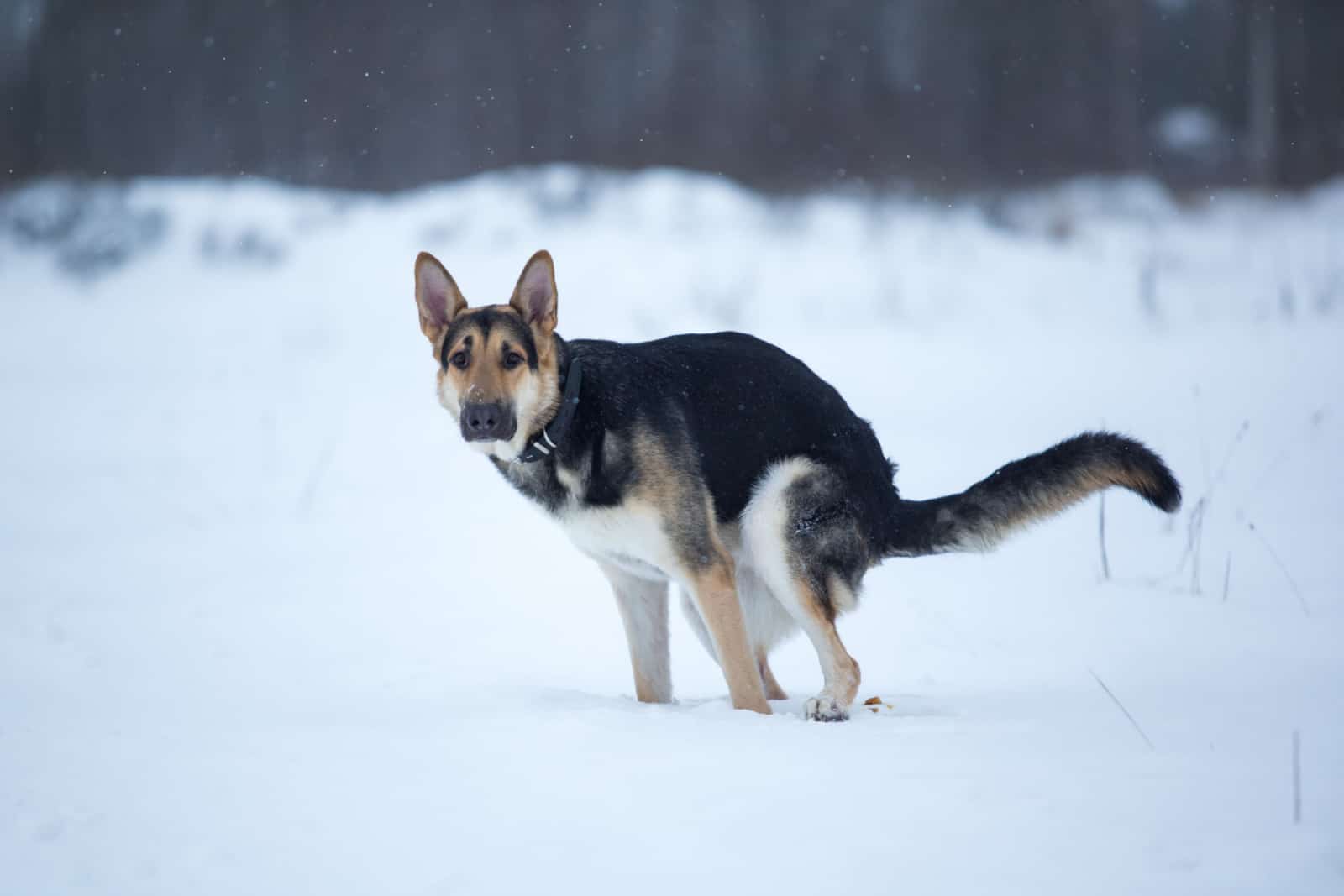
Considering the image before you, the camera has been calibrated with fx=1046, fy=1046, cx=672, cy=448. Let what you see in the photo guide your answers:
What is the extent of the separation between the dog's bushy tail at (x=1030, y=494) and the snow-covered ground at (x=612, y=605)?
0.58 metres

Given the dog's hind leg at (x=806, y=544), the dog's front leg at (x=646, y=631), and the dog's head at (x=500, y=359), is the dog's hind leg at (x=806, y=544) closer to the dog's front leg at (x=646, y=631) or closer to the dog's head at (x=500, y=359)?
the dog's front leg at (x=646, y=631)

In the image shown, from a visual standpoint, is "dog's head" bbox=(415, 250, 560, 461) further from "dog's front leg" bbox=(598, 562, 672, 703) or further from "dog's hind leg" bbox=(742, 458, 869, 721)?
"dog's hind leg" bbox=(742, 458, 869, 721)

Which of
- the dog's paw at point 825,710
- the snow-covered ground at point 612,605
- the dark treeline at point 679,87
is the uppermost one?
the dark treeline at point 679,87

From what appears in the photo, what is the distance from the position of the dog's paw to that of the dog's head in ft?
4.36

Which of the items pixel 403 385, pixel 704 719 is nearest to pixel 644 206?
pixel 403 385

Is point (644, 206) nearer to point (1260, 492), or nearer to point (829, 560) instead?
point (1260, 492)

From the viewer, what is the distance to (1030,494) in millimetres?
3742

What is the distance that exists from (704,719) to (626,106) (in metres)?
17.8

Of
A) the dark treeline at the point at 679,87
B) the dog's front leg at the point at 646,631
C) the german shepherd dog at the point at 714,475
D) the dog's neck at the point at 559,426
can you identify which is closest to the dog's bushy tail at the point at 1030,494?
the german shepherd dog at the point at 714,475

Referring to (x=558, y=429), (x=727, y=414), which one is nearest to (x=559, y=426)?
(x=558, y=429)

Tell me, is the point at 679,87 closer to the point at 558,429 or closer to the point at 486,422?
the point at 558,429

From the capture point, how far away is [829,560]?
377 cm

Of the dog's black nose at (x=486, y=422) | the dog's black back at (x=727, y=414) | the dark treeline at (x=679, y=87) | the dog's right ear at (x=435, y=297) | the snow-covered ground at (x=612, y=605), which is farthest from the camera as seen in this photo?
the dark treeline at (x=679, y=87)

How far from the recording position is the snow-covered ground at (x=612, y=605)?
7.85 ft
